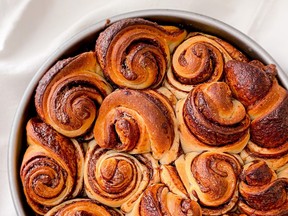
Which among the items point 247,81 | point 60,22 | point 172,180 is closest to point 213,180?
point 172,180

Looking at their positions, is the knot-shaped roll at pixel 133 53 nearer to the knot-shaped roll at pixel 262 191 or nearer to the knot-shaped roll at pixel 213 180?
the knot-shaped roll at pixel 213 180

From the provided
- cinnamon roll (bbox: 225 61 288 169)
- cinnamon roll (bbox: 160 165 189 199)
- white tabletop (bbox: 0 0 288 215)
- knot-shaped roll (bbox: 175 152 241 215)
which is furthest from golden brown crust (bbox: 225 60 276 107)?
white tabletop (bbox: 0 0 288 215)

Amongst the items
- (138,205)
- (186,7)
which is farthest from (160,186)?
(186,7)

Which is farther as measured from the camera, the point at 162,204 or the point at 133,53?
the point at 133,53

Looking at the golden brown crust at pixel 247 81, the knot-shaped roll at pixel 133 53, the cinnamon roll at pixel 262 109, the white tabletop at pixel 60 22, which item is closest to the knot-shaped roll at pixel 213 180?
the cinnamon roll at pixel 262 109

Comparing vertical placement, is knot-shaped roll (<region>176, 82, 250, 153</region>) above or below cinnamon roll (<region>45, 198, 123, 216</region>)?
above

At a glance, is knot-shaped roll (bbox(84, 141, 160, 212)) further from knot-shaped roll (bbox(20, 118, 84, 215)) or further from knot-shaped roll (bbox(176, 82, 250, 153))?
knot-shaped roll (bbox(176, 82, 250, 153))

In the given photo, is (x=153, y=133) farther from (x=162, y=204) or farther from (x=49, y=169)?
(x=49, y=169)
